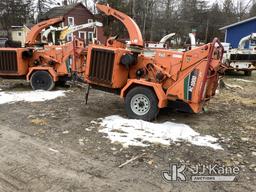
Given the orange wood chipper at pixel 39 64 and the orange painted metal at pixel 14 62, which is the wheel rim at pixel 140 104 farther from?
the orange painted metal at pixel 14 62

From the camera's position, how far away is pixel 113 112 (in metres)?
7.33

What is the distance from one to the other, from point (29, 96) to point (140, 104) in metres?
3.85

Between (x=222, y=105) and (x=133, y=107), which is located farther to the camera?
(x=222, y=105)

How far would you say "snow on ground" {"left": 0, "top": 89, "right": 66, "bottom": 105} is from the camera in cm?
844

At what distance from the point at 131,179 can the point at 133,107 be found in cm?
281

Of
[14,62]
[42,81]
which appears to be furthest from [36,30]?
[42,81]

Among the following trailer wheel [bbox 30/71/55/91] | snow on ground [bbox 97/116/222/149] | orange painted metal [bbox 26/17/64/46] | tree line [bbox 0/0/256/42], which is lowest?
snow on ground [bbox 97/116/222/149]

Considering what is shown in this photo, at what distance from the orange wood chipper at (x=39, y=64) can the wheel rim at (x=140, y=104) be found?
375cm

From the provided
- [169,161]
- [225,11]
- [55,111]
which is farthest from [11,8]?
[169,161]

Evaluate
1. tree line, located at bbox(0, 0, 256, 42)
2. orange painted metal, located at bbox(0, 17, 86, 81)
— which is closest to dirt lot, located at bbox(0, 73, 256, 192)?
orange painted metal, located at bbox(0, 17, 86, 81)

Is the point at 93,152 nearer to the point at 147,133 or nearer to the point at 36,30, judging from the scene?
the point at 147,133

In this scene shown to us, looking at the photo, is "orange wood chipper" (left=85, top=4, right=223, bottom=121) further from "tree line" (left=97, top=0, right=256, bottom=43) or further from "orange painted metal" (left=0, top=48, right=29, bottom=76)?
"tree line" (left=97, top=0, right=256, bottom=43)

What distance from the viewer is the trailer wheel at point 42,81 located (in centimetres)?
993

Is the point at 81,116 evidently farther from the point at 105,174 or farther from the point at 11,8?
the point at 11,8
